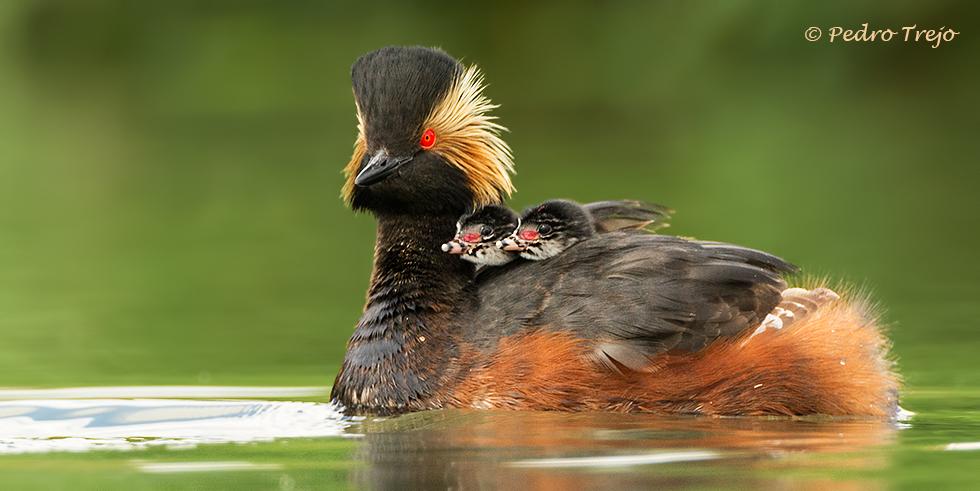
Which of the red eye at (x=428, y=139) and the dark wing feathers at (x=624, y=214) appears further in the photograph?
the dark wing feathers at (x=624, y=214)

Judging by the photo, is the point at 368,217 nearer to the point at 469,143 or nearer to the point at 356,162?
the point at 356,162

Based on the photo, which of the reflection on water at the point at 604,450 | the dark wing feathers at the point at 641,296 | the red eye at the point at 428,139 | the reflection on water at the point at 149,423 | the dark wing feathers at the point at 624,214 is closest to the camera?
the reflection on water at the point at 604,450

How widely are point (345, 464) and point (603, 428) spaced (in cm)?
132

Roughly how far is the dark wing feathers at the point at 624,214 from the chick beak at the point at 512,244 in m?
0.65

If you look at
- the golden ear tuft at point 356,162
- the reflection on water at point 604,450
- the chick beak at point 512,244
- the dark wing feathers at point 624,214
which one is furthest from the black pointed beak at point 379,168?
the reflection on water at point 604,450

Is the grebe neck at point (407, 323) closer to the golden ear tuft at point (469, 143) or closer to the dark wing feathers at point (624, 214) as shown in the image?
the golden ear tuft at point (469, 143)

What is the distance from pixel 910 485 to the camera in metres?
4.91

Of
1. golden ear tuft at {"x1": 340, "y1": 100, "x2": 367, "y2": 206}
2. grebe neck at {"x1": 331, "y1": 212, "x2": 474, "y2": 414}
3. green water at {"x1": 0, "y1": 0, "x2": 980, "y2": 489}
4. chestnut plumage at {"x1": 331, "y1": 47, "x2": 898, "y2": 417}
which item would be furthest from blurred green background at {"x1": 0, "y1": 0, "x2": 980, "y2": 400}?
golden ear tuft at {"x1": 340, "y1": 100, "x2": 367, "y2": 206}

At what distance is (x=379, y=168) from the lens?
24.8 feet

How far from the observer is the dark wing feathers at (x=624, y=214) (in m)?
7.87

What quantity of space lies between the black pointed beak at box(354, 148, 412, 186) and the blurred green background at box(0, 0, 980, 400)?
1460mm

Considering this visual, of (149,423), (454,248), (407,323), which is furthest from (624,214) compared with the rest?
(149,423)

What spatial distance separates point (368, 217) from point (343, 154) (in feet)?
14.1

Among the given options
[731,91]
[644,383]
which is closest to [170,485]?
[644,383]
